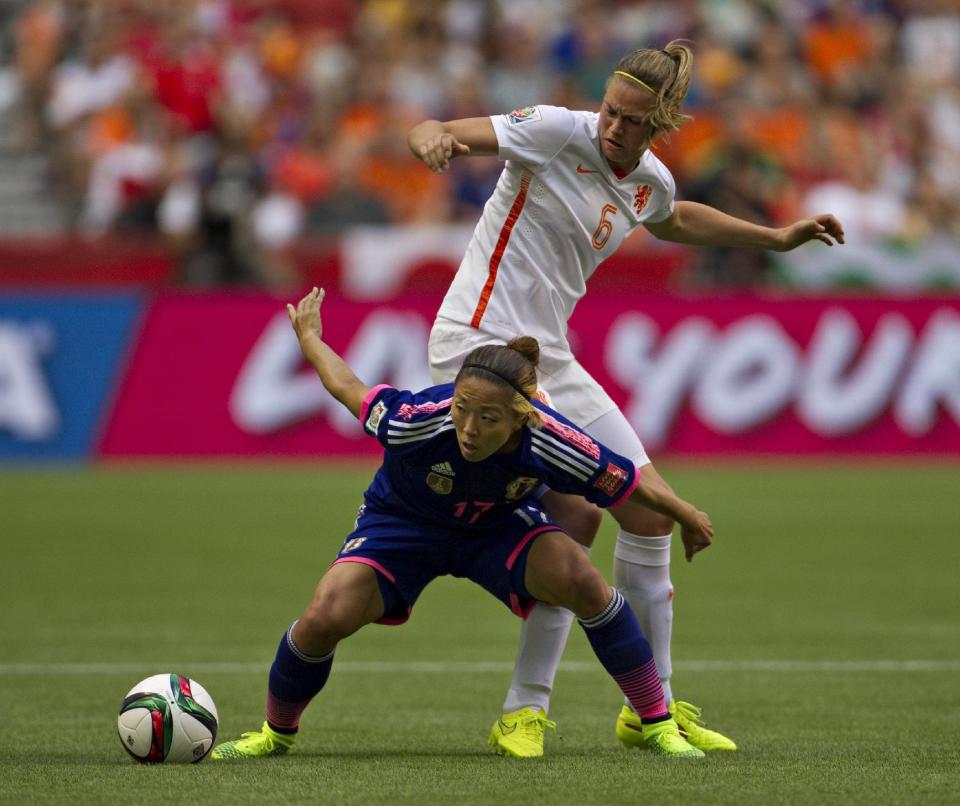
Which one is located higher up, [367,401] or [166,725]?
[367,401]

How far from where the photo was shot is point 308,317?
595 cm

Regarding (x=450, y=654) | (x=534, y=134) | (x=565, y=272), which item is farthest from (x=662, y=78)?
(x=450, y=654)

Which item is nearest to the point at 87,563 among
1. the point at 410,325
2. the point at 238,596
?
the point at 238,596

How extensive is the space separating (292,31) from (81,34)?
2.36 meters

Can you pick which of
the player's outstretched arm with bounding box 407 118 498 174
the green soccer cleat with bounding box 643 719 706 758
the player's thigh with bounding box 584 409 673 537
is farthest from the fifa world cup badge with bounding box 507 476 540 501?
the player's outstretched arm with bounding box 407 118 498 174

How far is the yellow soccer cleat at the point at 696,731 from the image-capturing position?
591 centimetres

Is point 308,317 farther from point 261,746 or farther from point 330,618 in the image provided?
point 261,746

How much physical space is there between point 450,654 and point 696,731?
2.29m

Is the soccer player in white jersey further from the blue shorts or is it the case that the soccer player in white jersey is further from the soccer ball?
the soccer ball

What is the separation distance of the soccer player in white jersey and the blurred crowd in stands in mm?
9664

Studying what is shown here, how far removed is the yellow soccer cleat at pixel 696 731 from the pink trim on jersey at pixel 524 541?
782 mm

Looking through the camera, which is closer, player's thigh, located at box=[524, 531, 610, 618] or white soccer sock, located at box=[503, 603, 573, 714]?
player's thigh, located at box=[524, 531, 610, 618]

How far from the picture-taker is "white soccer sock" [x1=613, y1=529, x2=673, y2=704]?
622cm

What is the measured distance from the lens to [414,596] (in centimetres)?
585
